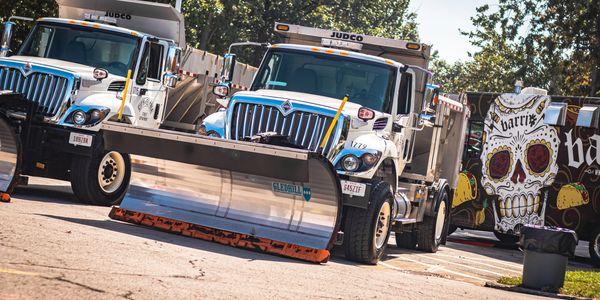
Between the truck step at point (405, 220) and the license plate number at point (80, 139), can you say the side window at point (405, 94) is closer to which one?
the truck step at point (405, 220)

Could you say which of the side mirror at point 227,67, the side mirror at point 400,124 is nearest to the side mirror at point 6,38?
the side mirror at point 227,67

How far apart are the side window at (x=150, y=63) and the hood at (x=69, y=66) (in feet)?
1.74

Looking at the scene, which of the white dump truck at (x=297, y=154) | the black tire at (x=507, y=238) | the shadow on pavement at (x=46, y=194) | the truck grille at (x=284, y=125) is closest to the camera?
the white dump truck at (x=297, y=154)

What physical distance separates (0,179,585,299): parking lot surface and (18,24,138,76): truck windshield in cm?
269

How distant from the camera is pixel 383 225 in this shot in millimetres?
13688

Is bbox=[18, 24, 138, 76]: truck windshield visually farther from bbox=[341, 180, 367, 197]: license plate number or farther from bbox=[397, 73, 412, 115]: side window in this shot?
bbox=[341, 180, 367, 197]: license plate number

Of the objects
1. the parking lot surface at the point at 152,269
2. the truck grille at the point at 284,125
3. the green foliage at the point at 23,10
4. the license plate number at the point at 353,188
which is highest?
the green foliage at the point at 23,10

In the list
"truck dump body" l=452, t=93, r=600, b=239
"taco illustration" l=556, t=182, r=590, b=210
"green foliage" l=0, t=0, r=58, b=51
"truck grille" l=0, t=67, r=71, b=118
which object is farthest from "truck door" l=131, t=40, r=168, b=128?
"green foliage" l=0, t=0, r=58, b=51

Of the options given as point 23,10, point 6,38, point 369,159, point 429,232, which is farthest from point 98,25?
point 23,10

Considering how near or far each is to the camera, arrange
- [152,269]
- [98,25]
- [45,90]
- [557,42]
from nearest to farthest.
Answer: [152,269] < [45,90] < [98,25] < [557,42]

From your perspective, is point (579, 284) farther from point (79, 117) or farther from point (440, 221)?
point (79, 117)

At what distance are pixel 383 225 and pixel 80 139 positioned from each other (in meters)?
4.82

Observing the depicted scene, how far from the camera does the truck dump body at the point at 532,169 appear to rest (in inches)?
834

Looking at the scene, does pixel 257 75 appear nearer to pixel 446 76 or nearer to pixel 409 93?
pixel 409 93
